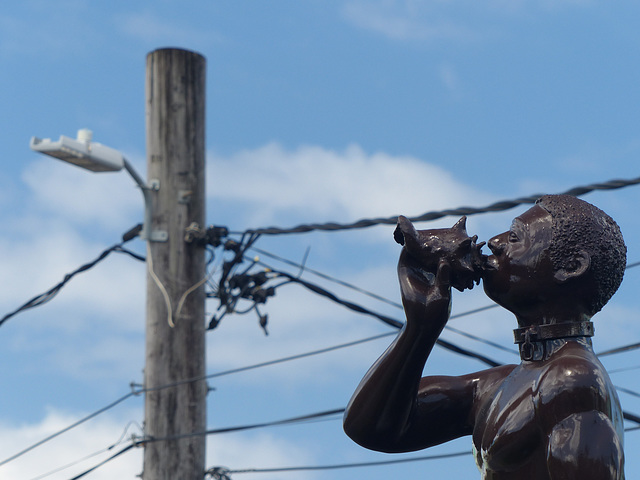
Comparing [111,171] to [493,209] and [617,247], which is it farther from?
[617,247]

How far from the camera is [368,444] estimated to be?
3.62 metres

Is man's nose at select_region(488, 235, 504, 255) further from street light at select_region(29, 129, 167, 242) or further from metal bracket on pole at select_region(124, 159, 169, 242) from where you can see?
metal bracket on pole at select_region(124, 159, 169, 242)

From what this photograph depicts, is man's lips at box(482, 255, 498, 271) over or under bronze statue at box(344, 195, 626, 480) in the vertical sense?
over

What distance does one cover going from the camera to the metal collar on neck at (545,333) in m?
3.32

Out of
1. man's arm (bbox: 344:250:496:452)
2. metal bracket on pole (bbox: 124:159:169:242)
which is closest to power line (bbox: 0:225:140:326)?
metal bracket on pole (bbox: 124:159:169:242)

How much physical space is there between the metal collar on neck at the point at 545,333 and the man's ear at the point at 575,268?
14cm

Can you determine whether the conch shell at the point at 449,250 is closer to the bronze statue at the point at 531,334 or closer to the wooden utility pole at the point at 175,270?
the bronze statue at the point at 531,334

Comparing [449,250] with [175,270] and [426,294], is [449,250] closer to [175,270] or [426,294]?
[426,294]

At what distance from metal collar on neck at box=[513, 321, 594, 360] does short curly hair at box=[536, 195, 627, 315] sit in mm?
69

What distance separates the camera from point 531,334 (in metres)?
3.34

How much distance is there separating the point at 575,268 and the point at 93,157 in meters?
5.17

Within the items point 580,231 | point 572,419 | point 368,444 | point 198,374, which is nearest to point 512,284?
point 580,231

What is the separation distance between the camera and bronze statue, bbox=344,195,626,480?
314 cm

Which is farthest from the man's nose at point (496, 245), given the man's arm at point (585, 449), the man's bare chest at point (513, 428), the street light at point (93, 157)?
the street light at point (93, 157)
